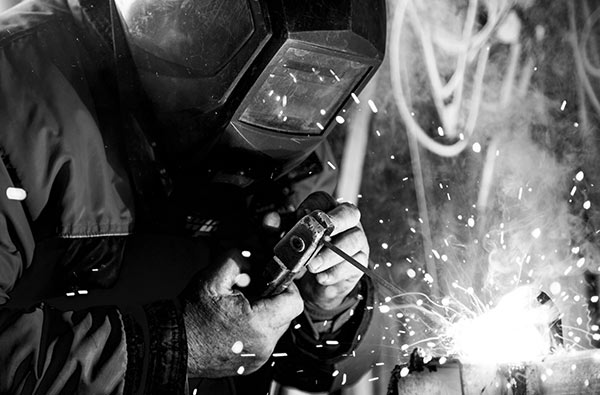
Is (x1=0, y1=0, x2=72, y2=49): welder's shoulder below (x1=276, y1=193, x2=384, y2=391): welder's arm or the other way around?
the other way around

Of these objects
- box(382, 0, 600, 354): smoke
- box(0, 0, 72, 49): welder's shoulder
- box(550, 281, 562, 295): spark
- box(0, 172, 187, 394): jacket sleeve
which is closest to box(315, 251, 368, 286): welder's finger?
box(0, 172, 187, 394): jacket sleeve

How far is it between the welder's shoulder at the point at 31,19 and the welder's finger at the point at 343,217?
2.73 ft

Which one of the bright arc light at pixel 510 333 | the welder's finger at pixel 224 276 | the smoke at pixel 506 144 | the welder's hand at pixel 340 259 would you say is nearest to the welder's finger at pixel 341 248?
the welder's hand at pixel 340 259

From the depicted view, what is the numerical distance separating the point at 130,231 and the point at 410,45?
2.01 metres

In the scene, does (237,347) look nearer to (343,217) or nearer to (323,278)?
(323,278)

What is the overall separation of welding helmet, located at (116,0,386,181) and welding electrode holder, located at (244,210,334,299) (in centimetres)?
33

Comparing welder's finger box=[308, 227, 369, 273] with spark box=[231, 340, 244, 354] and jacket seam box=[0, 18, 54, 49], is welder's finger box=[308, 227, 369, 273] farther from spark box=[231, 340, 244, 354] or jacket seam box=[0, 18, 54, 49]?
jacket seam box=[0, 18, 54, 49]

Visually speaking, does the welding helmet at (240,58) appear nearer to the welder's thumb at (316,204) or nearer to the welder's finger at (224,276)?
the welder's thumb at (316,204)

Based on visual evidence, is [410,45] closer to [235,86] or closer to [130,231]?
[235,86]

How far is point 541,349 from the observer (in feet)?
5.10

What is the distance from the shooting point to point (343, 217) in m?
1.84

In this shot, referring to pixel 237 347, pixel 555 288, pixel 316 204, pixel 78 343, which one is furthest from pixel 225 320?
pixel 555 288

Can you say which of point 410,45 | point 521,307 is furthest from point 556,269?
point 521,307

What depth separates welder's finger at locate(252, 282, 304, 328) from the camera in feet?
5.33
